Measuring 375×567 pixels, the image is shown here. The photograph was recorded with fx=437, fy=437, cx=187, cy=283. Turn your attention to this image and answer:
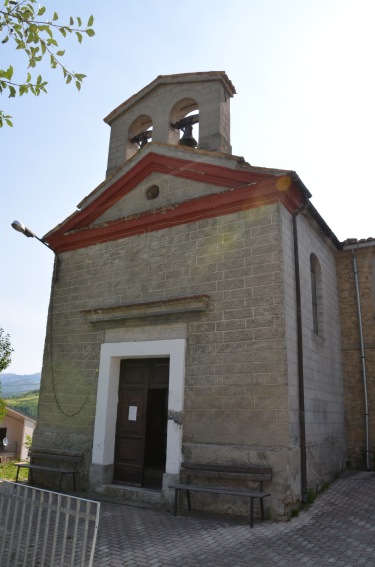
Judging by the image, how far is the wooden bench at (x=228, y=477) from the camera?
603 centimetres

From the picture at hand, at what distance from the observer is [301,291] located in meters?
7.94

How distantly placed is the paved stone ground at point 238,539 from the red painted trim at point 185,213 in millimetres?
4962

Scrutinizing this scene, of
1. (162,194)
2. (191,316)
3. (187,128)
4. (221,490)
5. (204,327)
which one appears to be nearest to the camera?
(221,490)

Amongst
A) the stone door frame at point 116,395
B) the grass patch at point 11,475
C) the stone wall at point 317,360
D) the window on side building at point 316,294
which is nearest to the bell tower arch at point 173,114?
the stone wall at point 317,360

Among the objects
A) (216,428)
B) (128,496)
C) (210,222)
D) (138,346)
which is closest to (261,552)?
(216,428)

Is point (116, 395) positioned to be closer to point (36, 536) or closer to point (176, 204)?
point (176, 204)

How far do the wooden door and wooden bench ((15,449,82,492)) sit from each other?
2.67 ft

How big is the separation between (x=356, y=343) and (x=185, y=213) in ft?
17.2

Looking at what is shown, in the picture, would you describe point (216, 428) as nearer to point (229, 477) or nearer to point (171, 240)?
point (229, 477)

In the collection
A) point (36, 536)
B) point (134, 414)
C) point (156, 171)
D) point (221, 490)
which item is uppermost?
point (156, 171)

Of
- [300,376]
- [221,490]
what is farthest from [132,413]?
[300,376]

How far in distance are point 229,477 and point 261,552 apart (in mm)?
1694

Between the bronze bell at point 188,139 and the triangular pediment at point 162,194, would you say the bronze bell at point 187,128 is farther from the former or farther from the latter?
the triangular pediment at point 162,194

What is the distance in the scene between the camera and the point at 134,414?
849 cm
